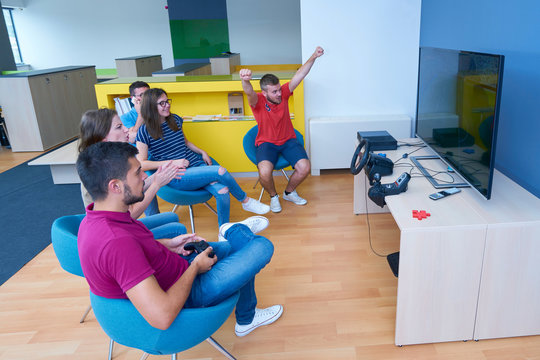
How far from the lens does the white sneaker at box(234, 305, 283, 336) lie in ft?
7.06

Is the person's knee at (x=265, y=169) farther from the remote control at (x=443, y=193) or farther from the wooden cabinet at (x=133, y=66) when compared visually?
the wooden cabinet at (x=133, y=66)

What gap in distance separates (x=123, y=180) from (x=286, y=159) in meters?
2.35

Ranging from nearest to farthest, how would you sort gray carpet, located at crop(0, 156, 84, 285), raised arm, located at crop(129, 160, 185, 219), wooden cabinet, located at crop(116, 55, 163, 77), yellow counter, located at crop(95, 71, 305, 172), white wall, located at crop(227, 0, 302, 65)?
raised arm, located at crop(129, 160, 185, 219) < gray carpet, located at crop(0, 156, 84, 285) < yellow counter, located at crop(95, 71, 305, 172) < wooden cabinet, located at crop(116, 55, 163, 77) < white wall, located at crop(227, 0, 302, 65)

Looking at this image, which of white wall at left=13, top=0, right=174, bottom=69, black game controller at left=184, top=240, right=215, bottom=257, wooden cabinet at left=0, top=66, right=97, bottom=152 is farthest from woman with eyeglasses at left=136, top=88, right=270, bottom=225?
white wall at left=13, top=0, right=174, bottom=69

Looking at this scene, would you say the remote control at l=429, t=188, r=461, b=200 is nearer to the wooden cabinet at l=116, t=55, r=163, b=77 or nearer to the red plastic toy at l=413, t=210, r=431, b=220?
the red plastic toy at l=413, t=210, r=431, b=220

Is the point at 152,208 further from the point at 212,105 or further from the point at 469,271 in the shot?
the point at 469,271

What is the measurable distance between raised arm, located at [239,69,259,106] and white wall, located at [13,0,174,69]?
23.1 ft

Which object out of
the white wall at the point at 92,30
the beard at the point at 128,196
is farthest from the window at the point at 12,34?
the beard at the point at 128,196

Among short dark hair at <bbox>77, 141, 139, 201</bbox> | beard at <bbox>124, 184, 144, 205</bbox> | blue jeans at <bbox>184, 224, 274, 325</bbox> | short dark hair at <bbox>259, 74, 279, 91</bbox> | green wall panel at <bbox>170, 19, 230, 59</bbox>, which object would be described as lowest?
blue jeans at <bbox>184, 224, 274, 325</bbox>

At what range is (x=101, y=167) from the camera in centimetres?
141

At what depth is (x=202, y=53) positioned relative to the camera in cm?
955

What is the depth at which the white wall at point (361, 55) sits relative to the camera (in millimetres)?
4090

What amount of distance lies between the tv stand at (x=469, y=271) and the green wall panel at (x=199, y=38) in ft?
27.1

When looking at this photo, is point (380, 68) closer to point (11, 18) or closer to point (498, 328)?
point (498, 328)
